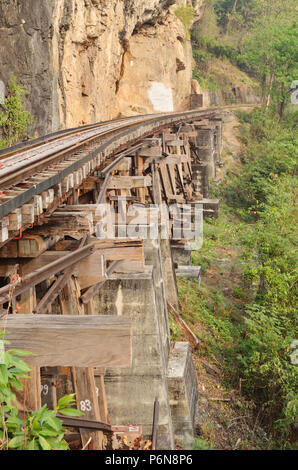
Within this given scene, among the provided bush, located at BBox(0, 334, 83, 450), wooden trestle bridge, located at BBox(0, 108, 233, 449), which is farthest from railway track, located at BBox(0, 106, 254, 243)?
bush, located at BBox(0, 334, 83, 450)

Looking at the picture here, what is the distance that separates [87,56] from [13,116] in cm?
637

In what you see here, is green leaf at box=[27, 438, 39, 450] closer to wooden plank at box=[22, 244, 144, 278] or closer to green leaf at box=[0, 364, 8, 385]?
green leaf at box=[0, 364, 8, 385]

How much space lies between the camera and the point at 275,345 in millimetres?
8578

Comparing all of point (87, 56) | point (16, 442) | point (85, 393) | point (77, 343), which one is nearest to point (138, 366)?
point (85, 393)

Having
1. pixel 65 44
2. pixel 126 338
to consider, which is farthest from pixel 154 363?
pixel 65 44

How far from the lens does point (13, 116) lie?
16719mm

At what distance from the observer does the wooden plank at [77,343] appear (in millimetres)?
2594

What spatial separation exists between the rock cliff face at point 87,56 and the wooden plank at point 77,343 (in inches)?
618

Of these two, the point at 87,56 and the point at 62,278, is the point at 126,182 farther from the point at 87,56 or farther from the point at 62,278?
the point at 87,56

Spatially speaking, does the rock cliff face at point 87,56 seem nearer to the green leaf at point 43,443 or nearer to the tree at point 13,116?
the tree at point 13,116

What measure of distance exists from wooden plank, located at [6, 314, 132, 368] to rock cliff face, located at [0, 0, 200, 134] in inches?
618

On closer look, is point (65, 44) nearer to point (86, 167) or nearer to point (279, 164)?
point (279, 164)

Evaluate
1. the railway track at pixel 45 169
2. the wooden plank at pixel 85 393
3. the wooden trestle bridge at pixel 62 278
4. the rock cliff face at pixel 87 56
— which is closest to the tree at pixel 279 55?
the rock cliff face at pixel 87 56

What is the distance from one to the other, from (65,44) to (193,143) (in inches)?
263
